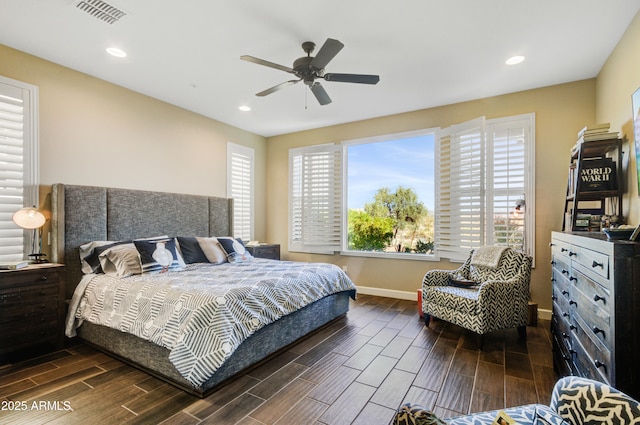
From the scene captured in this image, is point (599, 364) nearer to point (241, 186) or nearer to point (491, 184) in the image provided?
point (491, 184)

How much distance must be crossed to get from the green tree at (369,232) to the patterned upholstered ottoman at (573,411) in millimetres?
4410

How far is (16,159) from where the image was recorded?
10.0 feet

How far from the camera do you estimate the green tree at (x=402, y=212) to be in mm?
5605

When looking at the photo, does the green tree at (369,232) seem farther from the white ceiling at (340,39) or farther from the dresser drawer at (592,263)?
the dresser drawer at (592,263)

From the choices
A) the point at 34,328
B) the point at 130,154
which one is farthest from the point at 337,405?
the point at 130,154

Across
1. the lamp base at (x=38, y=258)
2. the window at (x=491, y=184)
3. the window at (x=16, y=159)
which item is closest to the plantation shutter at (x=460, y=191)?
the window at (x=491, y=184)

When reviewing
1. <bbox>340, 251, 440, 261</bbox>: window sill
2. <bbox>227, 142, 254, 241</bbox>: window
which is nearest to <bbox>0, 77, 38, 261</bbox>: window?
<bbox>227, 142, 254, 241</bbox>: window

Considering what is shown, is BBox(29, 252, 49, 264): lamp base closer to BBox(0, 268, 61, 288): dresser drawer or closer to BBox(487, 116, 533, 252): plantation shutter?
BBox(0, 268, 61, 288): dresser drawer

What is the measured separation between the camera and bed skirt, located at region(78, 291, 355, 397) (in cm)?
233

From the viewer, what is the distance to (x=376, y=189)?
5938mm

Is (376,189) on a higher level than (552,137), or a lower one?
lower

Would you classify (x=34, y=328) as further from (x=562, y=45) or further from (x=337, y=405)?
(x=562, y=45)

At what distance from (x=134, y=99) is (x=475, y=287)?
193 inches

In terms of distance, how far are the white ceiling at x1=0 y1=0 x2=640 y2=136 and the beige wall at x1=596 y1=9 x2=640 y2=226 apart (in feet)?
0.44
